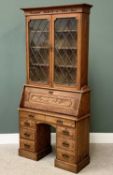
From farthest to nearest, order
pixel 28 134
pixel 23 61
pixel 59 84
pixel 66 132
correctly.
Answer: pixel 23 61
pixel 28 134
pixel 59 84
pixel 66 132

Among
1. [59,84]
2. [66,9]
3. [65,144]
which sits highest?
[66,9]

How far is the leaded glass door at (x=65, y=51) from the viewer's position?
312 centimetres

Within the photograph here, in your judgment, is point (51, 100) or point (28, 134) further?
point (28, 134)

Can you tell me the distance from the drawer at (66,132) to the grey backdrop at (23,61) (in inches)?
36.3

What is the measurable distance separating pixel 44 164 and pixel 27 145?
333 millimetres

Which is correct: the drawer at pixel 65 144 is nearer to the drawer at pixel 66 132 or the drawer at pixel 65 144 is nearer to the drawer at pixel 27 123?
the drawer at pixel 66 132

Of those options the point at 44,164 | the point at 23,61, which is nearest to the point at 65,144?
the point at 44,164

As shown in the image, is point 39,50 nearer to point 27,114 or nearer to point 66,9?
point 66,9

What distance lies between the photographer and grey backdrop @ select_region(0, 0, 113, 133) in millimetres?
3787

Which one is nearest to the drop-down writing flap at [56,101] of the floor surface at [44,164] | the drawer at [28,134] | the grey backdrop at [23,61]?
the drawer at [28,134]

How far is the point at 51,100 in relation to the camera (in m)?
3.30

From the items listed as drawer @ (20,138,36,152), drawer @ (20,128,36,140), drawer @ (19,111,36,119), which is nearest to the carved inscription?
drawer @ (19,111,36,119)

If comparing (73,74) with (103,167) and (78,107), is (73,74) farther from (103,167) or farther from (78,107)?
(103,167)

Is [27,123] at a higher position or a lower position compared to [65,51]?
lower
